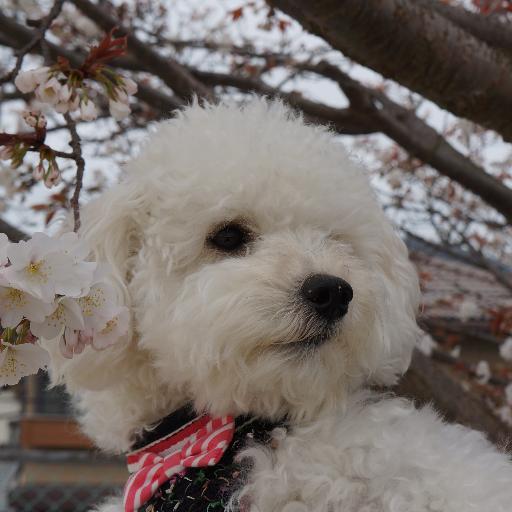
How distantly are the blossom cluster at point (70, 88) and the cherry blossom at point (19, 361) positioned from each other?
29.2 inches

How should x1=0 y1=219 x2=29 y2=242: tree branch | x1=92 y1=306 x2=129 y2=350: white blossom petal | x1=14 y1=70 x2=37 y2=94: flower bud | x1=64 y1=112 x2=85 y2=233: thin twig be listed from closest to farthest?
x1=92 y1=306 x2=129 y2=350: white blossom petal, x1=64 y1=112 x2=85 y2=233: thin twig, x1=14 y1=70 x2=37 y2=94: flower bud, x1=0 y1=219 x2=29 y2=242: tree branch

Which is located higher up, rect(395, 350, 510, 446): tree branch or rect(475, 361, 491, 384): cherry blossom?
rect(395, 350, 510, 446): tree branch

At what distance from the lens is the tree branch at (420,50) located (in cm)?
167

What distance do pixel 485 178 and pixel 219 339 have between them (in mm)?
1826

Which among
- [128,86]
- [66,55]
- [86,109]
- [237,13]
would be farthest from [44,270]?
[237,13]

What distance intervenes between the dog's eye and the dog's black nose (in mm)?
239

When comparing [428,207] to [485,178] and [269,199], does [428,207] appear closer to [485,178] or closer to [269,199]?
[485,178]

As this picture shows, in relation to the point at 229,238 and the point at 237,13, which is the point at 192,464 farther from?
the point at 237,13

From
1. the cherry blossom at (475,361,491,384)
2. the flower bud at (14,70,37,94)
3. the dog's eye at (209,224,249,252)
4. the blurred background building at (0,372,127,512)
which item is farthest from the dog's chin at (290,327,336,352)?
the cherry blossom at (475,361,491,384)

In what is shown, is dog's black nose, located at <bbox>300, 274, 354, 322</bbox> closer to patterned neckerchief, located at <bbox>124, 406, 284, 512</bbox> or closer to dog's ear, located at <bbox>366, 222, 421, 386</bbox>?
dog's ear, located at <bbox>366, 222, 421, 386</bbox>

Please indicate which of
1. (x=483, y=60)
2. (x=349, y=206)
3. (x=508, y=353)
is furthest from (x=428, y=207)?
(x=349, y=206)

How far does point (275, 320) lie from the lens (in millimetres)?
1315

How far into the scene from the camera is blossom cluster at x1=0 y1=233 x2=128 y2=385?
0.98m

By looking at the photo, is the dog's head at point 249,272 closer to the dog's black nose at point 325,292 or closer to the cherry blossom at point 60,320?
the dog's black nose at point 325,292
